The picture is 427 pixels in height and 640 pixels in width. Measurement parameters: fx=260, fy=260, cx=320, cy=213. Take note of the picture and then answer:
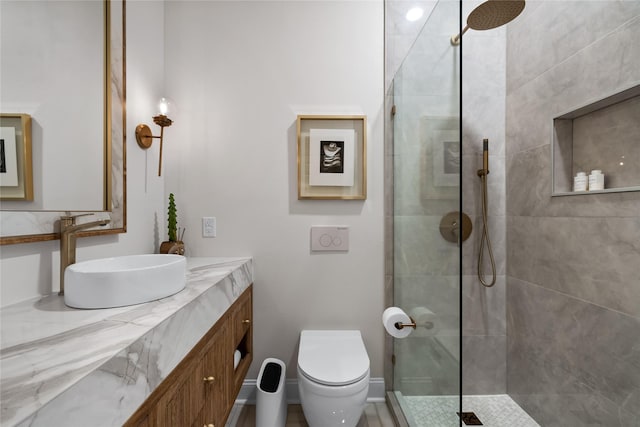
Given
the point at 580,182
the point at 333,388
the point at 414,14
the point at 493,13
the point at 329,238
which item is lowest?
the point at 333,388

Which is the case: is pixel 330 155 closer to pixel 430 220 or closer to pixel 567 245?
pixel 430 220

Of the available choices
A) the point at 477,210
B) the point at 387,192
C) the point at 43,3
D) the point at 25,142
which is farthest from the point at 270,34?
the point at 477,210

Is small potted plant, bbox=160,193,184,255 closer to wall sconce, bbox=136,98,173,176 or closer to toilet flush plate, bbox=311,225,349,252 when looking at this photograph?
wall sconce, bbox=136,98,173,176

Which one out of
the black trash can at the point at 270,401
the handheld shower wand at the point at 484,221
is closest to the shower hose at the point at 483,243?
the handheld shower wand at the point at 484,221

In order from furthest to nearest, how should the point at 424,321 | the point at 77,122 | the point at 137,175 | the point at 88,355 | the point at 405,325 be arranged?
the point at 137,175 < the point at 405,325 < the point at 424,321 < the point at 77,122 < the point at 88,355

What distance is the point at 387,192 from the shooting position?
1.59m

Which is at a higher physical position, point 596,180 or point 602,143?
point 602,143

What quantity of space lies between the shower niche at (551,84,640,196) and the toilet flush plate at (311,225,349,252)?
Answer: 1.08 m

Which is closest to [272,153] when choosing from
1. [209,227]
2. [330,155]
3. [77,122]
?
[330,155]

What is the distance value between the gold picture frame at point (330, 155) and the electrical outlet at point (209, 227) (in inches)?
21.9

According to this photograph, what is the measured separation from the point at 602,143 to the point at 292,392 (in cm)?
201

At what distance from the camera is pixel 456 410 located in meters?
0.84

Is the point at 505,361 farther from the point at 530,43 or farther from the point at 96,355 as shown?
the point at 96,355

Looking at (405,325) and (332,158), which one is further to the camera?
(332,158)
